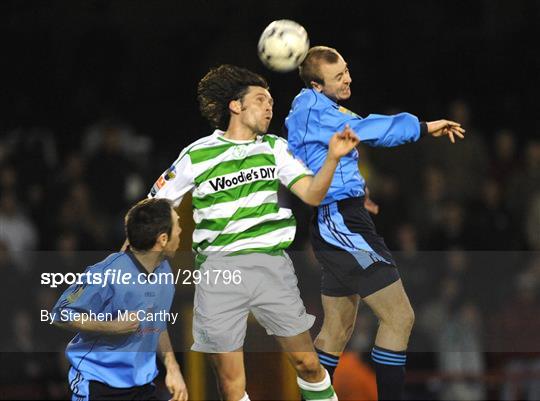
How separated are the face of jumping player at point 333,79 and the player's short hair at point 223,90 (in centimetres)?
36

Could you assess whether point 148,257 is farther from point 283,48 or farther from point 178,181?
point 283,48

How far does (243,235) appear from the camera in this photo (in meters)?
6.57

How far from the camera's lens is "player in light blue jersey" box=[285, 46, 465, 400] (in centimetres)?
673

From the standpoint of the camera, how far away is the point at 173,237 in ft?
20.8

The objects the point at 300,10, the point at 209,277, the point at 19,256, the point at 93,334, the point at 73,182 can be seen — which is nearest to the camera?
the point at 93,334

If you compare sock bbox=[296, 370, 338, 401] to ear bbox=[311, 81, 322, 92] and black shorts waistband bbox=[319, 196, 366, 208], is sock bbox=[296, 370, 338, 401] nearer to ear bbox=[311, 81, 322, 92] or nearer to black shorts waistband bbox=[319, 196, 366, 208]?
black shorts waistband bbox=[319, 196, 366, 208]

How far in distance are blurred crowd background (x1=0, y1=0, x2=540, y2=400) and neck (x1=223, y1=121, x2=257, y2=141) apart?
276 centimetres

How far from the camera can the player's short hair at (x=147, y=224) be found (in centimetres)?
631

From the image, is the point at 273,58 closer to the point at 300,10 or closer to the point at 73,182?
the point at 73,182

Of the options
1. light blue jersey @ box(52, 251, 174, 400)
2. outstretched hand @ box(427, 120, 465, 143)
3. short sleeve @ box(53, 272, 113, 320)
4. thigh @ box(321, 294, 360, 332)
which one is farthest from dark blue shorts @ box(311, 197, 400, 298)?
short sleeve @ box(53, 272, 113, 320)

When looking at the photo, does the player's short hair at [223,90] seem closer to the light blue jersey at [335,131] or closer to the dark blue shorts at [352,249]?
the light blue jersey at [335,131]

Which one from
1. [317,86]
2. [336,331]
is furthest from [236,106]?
[336,331]

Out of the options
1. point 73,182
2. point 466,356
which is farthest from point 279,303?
point 73,182

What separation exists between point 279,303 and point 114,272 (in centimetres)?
92
